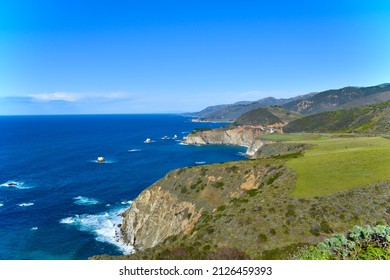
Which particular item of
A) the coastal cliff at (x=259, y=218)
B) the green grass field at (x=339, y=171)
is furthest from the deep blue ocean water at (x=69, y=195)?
the green grass field at (x=339, y=171)

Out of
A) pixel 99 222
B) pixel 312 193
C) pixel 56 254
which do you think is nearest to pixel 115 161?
pixel 99 222

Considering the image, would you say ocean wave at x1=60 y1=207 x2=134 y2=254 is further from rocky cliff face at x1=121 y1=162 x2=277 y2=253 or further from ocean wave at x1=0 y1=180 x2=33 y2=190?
ocean wave at x1=0 y1=180 x2=33 y2=190

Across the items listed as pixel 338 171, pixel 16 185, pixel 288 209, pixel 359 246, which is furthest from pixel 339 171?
pixel 16 185

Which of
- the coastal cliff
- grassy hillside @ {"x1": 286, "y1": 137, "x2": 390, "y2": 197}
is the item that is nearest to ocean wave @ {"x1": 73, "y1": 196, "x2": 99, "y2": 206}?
the coastal cliff

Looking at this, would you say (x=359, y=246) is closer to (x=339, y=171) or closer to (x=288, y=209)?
(x=288, y=209)

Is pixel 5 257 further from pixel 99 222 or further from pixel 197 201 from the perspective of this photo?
pixel 197 201

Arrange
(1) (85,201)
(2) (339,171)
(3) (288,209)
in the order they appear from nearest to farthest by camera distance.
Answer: (3) (288,209) → (2) (339,171) → (1) (85,201)

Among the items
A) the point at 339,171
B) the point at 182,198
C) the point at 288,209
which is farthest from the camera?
the point at 182,198
